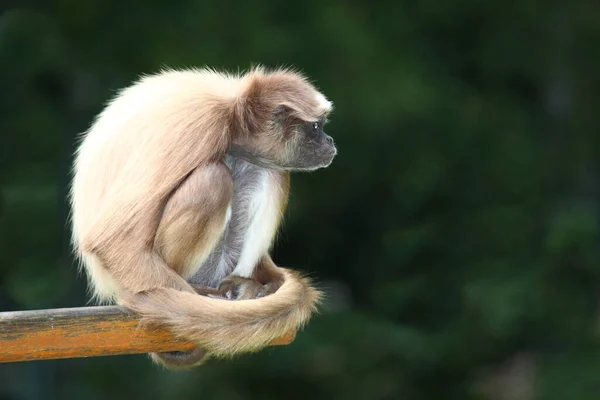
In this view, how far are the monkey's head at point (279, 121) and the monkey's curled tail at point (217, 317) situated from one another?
1.94 ft

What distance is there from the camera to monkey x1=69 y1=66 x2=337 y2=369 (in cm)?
332

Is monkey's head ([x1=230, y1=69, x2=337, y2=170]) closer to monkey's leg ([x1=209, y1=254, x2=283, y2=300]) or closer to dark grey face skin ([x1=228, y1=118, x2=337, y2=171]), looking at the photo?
dark grey face skin ([x1=228, y1=118, x2=337, y2=171])

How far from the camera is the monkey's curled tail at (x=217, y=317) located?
3.22 metres

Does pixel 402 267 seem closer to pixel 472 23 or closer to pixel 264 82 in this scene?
pixel 472 23

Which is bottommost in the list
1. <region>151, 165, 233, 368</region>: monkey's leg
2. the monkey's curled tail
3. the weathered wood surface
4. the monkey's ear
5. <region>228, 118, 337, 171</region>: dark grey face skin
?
the weathered wood surface

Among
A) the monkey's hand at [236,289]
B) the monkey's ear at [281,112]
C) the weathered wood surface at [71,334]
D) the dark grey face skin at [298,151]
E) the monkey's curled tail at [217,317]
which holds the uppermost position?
the monkey's ear at [281,112]

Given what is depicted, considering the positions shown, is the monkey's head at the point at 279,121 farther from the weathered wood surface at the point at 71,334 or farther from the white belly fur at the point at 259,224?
the weathered wood surface at the point at 71,334

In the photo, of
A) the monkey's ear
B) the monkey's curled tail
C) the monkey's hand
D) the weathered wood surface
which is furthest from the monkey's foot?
the monkey's ear

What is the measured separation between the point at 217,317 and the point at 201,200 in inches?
16.7

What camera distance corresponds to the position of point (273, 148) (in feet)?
11.9

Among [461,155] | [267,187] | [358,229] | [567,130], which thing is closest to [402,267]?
[358,229]

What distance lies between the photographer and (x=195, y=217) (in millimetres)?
3350

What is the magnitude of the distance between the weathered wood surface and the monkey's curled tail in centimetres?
7

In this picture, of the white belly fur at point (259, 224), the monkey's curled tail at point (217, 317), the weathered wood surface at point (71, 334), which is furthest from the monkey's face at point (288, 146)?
the weathered wood surface at point (71, 334)
